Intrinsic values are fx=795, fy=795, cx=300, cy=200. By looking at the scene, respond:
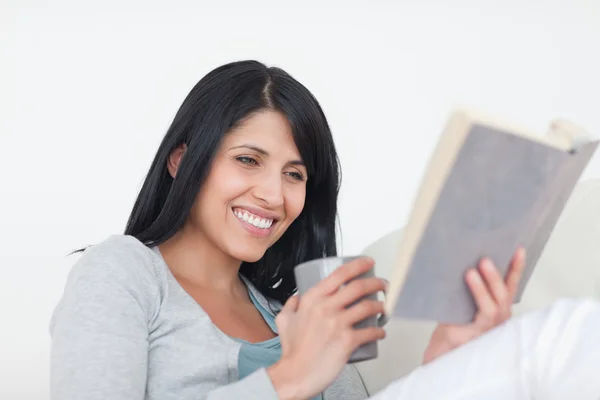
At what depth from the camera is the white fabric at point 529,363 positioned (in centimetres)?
73

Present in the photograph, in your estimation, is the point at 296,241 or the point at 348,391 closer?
the point at 348,391

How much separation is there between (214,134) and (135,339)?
1.36ft

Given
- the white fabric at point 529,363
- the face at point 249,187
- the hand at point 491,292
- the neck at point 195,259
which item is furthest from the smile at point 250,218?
the white fabric at point 529,363

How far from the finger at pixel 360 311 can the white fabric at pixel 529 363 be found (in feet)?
0.61

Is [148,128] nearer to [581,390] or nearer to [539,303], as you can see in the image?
[539,303]

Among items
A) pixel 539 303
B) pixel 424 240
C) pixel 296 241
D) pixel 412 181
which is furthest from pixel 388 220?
pixel 424 240

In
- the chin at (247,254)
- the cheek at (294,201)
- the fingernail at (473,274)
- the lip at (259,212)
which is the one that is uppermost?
the fingernail at (473,274)

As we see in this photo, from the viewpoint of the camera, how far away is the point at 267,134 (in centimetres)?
142

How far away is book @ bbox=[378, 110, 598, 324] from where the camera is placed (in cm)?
78

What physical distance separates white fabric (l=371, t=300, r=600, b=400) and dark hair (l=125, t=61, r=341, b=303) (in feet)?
2.28

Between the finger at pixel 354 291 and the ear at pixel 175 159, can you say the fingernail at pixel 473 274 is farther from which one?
the ear at pixel 175 159

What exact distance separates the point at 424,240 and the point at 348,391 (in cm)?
76

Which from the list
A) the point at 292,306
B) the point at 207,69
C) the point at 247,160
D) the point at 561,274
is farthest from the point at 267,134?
the point at 207,69

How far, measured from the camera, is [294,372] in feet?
3.35
